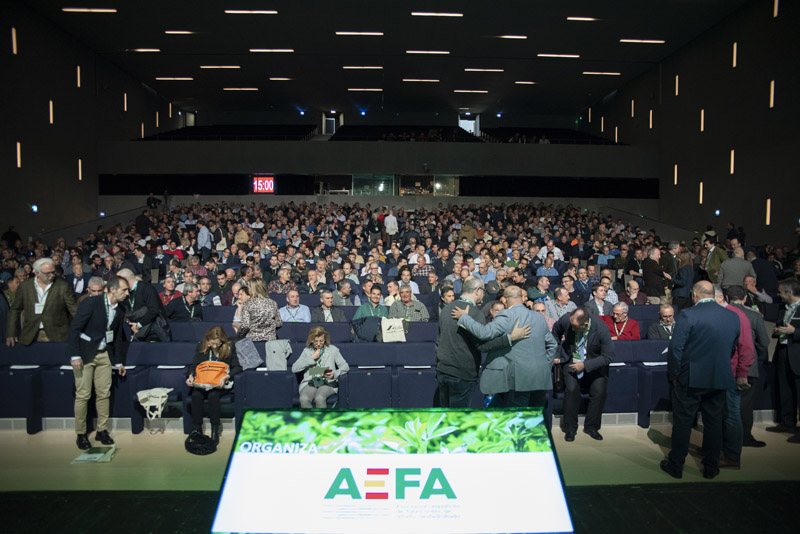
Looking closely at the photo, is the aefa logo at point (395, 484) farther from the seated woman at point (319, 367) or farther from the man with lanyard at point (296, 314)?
the man with lanyard at point (296, 314)

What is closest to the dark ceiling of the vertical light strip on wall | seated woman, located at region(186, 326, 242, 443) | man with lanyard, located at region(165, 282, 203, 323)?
the vertical light strip on wall

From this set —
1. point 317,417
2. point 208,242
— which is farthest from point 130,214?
point 317,417

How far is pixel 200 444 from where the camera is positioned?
16.8ft

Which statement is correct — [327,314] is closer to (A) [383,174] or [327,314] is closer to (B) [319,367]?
(B) [319,367]

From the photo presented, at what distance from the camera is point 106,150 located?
22719 millimetres

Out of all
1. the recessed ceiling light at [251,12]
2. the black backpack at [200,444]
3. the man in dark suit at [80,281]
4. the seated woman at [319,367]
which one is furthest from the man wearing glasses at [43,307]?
the recessed ceiling light at [251,12]

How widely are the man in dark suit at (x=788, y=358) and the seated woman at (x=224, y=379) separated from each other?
545 centimetres

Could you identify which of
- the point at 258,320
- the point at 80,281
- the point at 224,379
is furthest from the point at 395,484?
the point at 80,281

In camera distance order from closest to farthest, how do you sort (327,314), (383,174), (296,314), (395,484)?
(395,484)
(296,314)
(327,314)
(383,174)

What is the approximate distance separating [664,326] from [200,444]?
541 cm

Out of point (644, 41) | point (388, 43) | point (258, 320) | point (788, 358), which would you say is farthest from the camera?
point (388, 43)

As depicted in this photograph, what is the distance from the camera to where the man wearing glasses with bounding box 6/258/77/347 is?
6.06 metres

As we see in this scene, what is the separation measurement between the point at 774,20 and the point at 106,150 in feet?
77.9

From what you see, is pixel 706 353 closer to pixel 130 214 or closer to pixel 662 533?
pixel 662 533
